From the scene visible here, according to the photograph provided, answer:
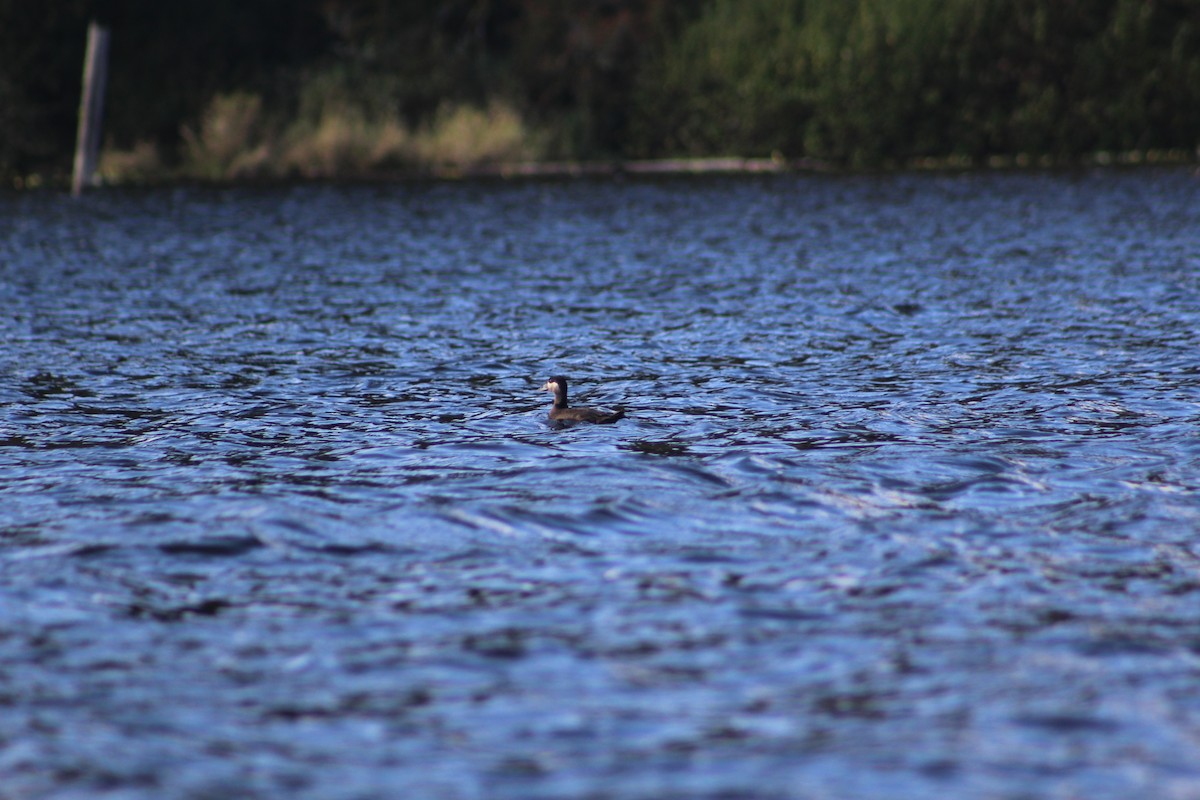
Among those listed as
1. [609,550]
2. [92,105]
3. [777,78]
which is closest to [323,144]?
[92,105]

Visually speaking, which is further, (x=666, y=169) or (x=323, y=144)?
(x=666, y=169)

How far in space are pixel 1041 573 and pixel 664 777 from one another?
2.94 m

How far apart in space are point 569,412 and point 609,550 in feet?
11.8

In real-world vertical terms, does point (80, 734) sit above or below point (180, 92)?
below

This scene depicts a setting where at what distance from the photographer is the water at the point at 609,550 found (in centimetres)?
574

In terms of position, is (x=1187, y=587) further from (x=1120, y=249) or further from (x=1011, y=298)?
(x=1120, y=249)

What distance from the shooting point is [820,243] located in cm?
2672

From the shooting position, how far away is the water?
574 centimetres

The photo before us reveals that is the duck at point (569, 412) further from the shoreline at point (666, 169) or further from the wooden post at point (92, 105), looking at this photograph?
the shoreline at point (666, 169)

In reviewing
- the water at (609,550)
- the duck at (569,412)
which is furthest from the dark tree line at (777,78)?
the duck at (569,412)

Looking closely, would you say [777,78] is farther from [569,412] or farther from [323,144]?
[569,412]

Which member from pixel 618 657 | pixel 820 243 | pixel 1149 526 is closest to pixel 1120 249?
pixel 820 243

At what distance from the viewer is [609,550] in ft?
27.2

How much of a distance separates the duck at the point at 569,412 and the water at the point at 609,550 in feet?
0.35
